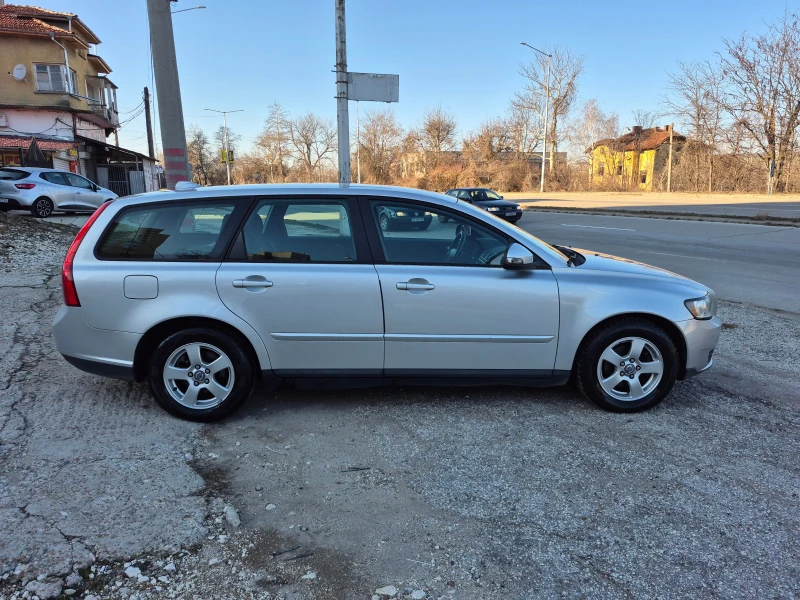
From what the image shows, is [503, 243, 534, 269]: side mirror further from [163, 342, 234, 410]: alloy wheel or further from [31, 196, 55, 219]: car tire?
[31, 196, 55, 219]: car tire

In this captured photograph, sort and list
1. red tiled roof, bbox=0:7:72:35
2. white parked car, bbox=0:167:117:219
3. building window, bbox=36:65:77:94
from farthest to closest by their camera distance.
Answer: building window, bbox=36:65:77:94 < red tiled roof, bbox=0:7:72:35 < white parked car, bbox=0:167:117:219

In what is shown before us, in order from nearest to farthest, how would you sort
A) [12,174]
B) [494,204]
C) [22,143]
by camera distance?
[12,174]
[494,204]
[22,143]

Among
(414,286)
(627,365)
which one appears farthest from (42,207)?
(627,365)

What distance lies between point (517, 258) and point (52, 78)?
114 feet

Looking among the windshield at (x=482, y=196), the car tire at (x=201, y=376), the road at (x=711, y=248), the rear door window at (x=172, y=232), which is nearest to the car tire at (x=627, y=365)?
the car tire at (x=201, y=376)

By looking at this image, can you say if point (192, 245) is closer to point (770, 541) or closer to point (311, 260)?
point (311, 260)

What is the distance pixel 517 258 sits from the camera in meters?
3.77

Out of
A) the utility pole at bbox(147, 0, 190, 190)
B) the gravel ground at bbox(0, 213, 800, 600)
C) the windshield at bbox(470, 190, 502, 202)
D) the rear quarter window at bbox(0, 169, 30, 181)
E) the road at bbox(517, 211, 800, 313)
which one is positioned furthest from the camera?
the windshield at bbox(470, 190, 502, 202)

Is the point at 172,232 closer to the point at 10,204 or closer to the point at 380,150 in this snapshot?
the point at 10,204

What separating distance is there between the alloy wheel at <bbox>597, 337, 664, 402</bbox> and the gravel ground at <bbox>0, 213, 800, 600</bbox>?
0.67 feet

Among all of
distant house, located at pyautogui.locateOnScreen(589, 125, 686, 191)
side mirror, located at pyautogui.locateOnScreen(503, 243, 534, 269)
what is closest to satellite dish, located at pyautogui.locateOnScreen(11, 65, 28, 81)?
side mirror, located at pyautogui.locateOnScreen(503, 243, 534, 269)

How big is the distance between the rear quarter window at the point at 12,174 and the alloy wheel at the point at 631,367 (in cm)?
1907

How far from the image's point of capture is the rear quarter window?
1702 cm

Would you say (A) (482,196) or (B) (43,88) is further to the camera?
(B) (43,88)
